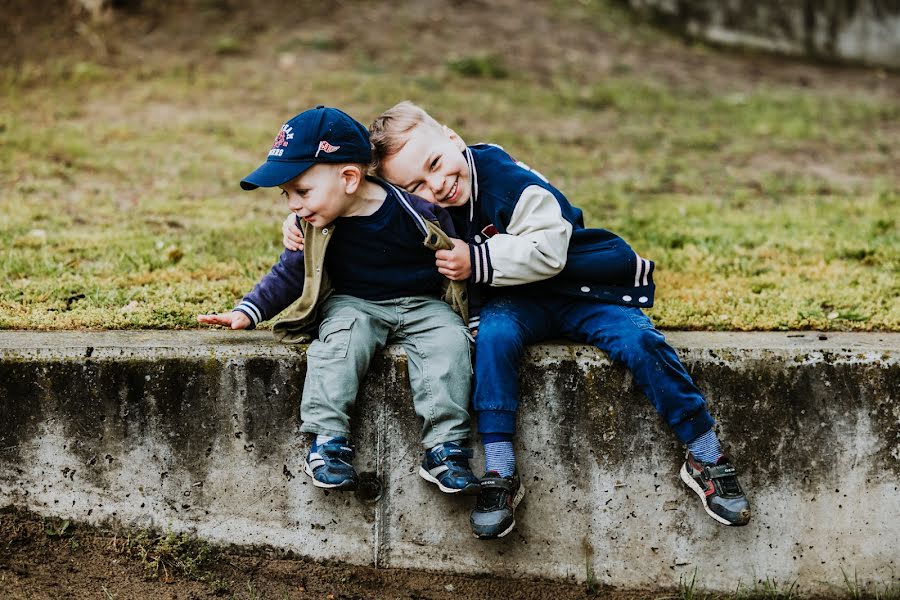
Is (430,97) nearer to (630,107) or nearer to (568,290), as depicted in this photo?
(630,107)

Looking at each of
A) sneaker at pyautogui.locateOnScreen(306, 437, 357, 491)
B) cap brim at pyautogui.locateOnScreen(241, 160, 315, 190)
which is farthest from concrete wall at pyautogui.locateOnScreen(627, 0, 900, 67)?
sneaker at pyautogui.locateOnScreen(306, 437, 357, 491)

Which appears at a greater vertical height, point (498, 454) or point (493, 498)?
point (498, 454)

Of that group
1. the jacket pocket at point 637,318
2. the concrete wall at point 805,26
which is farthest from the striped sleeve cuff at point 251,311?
the concrete wall at point 805,26

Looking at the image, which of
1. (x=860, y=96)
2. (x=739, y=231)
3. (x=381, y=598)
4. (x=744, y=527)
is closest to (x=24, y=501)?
(x=381, y=598)

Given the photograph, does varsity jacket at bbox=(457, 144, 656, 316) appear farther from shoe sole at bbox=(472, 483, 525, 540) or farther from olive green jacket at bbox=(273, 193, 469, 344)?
shoe sole at bbox=(472, 483, 525, 540)

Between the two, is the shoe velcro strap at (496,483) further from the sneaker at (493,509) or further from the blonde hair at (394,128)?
the blonde hair at (394,128)

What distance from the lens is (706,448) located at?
136 inches

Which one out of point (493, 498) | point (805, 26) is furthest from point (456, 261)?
point (805, 26)

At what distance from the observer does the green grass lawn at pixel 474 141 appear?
459cm

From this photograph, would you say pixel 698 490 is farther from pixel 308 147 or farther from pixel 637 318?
pixel 308 147

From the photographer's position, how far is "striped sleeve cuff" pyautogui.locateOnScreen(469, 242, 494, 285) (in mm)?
3395

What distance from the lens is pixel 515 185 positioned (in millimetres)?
3498

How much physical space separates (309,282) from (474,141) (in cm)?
466

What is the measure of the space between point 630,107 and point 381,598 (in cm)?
663
